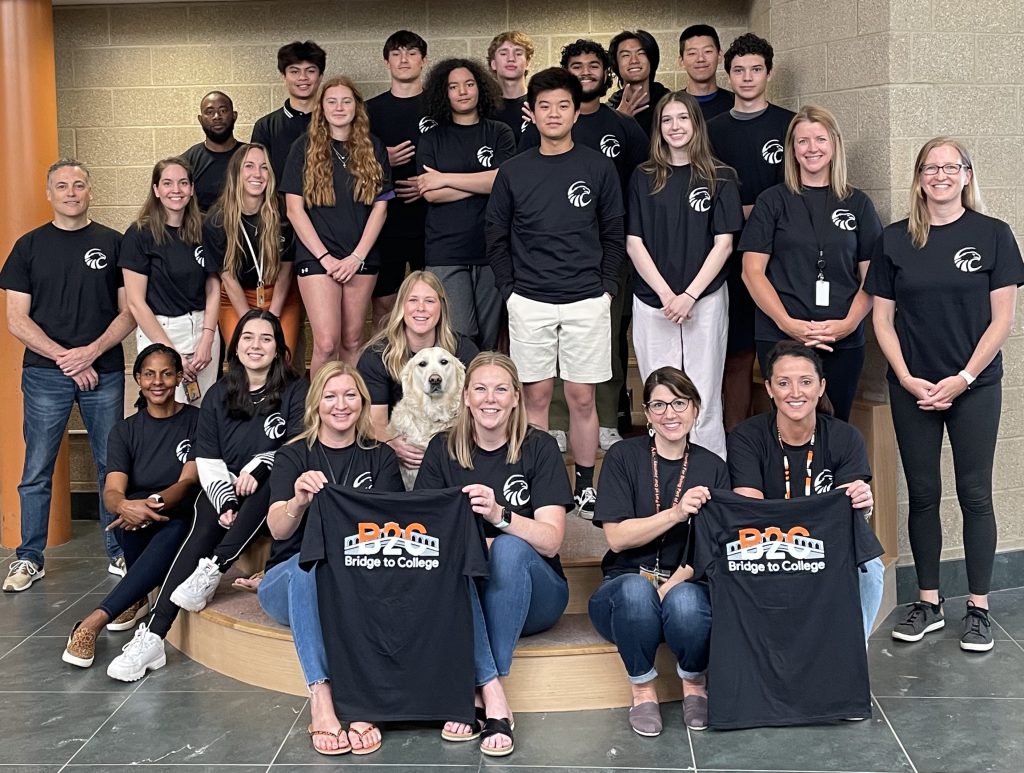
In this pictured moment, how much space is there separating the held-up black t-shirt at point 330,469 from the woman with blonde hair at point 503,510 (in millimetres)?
192

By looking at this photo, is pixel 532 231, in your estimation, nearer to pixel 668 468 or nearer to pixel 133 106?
pixel 668 468

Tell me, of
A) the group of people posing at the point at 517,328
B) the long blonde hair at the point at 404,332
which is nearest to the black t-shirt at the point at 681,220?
the group of people posing at the point at 517,328

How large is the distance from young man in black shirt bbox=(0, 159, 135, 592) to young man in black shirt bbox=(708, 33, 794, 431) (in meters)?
2.82

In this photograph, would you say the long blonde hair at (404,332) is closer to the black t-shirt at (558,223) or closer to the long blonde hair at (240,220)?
the black t-shirt at (558,223)

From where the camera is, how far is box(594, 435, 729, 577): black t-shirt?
400 centimetres

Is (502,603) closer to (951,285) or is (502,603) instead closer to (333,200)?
(951,285)

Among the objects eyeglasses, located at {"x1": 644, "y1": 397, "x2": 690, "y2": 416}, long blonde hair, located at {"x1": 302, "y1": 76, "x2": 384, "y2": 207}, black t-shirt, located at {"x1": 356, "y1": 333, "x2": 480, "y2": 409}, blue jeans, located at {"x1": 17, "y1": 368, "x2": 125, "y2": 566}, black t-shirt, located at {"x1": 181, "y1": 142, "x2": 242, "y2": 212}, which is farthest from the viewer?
black t-shirt, located at {"x1": 181, "y1": 142, "x2": 242, "y2": 212}

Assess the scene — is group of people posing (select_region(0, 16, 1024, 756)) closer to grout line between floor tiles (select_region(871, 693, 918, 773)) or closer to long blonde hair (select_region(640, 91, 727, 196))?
long blonde hair (select_region(640, 91, 727, 196))

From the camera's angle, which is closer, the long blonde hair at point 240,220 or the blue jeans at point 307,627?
the blue jeans at point 307,627

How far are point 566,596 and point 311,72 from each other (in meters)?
3.20

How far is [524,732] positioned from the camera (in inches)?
154

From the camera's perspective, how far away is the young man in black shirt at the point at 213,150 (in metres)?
6.17

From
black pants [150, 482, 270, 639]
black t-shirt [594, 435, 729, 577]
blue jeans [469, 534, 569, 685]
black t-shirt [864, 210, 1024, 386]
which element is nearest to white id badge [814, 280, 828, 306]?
black t-shirt [864, 210, 1024, 386]

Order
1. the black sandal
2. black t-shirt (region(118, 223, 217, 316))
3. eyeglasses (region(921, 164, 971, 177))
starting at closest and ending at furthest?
the black sandal → eyeglasses (region(921, 164, 971, 177)) → black t-shirt (region(118, 223, 217, 316))
